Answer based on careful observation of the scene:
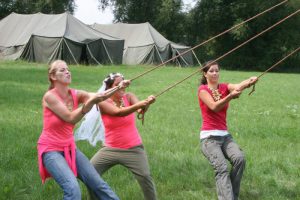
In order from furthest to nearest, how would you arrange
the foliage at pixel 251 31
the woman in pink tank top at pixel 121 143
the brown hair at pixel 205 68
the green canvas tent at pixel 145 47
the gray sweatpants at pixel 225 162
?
the foliage at pixel 251 31 < the green canvas tent at pixel 145 47 < the brown hair at pixel 205 68 < the gray sweatpants at pixel 225 162 < the woman in pink tank top at pixel 121 143

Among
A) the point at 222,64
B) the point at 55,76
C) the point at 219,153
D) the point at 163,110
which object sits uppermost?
the point at 55,76

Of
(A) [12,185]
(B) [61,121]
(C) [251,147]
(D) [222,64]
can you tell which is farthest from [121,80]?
(D) [222,64]

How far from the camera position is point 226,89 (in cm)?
588

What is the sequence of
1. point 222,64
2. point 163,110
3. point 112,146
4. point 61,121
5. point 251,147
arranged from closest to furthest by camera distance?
point 61,121 < point 112,146 < point 251,147 < point 163,110 < point 222,64

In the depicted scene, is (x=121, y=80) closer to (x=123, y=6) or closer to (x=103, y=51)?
(x=103, y=51)

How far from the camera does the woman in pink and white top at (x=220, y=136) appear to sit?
5.32m

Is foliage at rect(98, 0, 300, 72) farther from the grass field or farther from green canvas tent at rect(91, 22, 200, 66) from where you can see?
the grass field

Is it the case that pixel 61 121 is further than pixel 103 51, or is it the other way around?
pixel 103 51

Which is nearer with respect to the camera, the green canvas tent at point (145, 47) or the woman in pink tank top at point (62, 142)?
the woman in pink tank top at point (62, 142)

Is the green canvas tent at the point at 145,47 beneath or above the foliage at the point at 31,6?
beneath

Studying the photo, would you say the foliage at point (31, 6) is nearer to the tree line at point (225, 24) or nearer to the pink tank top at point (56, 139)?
the tree line at point (225, 24)

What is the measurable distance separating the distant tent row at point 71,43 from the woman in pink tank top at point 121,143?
27.5 metres

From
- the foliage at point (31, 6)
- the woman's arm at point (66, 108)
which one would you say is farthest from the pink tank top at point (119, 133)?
the foliage at point (31, 6)

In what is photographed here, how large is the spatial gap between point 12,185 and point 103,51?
29.3 meters
